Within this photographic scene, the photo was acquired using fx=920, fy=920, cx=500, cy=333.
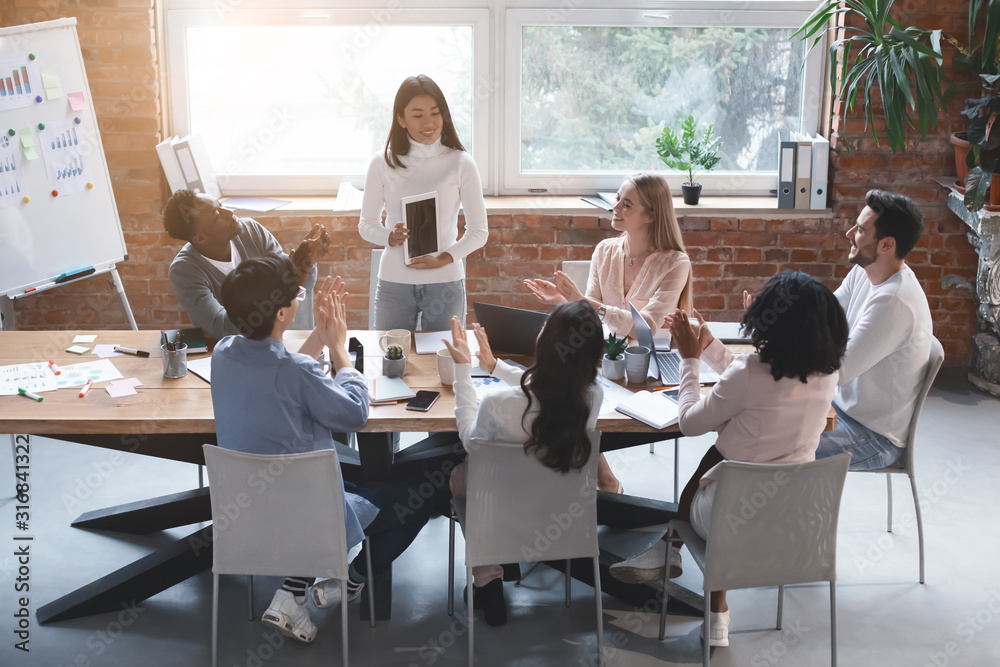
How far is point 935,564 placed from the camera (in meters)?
3.19

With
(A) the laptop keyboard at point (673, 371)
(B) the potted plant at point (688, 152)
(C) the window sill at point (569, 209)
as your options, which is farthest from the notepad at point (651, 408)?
(B) the potted plant at point (688, 152)

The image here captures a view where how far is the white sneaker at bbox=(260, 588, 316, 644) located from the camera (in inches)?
105

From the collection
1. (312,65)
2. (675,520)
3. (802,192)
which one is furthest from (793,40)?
(675,520)

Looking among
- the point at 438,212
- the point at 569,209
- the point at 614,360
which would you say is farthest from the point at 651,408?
the point at 569,209

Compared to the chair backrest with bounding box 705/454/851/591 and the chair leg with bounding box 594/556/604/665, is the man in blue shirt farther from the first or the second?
the chair backrest with bounding box 705/454/851/591

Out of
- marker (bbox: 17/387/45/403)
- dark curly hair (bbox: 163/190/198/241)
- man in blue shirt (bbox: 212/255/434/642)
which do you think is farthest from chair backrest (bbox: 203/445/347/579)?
dark curly hair (bbox: 163/190/198/241)

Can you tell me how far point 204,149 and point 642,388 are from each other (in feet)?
9.53

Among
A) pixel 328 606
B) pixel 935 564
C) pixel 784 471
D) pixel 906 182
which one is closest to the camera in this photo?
pixel 784 471

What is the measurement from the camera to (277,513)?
92.9 inches

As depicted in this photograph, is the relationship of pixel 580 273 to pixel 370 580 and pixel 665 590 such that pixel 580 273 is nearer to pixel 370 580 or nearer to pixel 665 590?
pixel 665 590

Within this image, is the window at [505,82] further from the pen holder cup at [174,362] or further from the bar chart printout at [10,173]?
the pen holder cup at [174,362]

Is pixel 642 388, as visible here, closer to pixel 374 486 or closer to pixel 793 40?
pixel 374 486

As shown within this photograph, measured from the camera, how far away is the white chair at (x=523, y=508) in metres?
2.37

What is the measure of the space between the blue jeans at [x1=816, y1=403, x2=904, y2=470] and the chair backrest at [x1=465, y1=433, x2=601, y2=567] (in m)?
0.98
